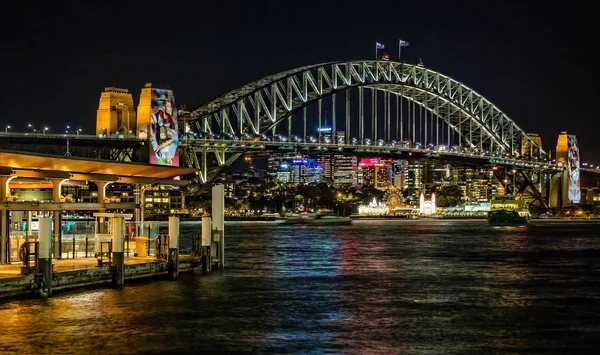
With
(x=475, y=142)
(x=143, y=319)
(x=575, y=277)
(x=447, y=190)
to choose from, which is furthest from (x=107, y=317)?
(x=447, y=190)

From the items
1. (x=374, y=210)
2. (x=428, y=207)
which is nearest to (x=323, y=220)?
(x=428, y=207)

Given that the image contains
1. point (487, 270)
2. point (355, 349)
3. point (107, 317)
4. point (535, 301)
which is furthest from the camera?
point (487, 270)

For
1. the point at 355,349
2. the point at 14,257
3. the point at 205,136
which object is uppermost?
the point at 205,136

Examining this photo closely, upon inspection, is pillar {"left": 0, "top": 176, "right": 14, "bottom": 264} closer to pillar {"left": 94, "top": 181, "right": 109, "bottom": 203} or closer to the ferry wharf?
the ferry wharf

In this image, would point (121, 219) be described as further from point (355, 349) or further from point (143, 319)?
point (355, 349)

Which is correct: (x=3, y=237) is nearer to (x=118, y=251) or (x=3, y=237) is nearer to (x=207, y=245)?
(x=118, y=251)

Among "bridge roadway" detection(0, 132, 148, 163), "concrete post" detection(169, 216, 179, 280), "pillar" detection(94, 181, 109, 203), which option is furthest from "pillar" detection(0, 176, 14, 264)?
"bridge roadway" detection(0, 132, 148, 163)
